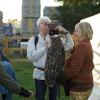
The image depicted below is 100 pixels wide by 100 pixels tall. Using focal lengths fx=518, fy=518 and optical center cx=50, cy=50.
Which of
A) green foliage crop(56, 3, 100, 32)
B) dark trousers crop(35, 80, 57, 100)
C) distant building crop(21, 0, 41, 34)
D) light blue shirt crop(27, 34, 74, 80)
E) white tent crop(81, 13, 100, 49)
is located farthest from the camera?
distant building crop(21, 0, 41, 34)

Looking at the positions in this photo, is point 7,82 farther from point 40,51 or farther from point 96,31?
point 96,31

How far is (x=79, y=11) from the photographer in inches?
1449

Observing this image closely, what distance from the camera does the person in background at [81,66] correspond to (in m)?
6.80

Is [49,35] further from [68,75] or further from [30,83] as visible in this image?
[30,83]

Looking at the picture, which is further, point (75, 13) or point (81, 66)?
point (75, 13)

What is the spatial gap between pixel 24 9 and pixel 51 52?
110ft

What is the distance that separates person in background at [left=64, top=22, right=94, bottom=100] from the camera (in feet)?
22.3

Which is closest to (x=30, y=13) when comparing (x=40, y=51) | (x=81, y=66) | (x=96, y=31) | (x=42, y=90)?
(x=96, y=31)

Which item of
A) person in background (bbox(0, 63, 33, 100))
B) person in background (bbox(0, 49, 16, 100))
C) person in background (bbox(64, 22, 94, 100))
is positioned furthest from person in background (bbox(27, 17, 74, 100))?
person in background (bbox(0, 63, 33, 100))

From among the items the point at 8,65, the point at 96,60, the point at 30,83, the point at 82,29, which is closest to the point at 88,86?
the point at 82,29

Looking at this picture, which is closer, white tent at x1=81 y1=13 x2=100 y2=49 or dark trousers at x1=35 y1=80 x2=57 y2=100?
dark trousers at x1=35 y1=80 x2=57 y2=100

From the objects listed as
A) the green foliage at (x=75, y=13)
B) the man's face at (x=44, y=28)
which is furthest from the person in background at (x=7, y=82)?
the green foliage at (x=75, y=13)

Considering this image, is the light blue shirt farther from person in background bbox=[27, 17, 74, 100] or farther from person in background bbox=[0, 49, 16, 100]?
person in background bbox=[0, 49, 16, 100]

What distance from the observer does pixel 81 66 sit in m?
6.82
